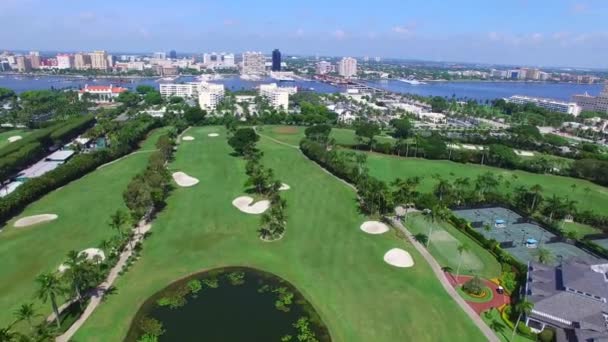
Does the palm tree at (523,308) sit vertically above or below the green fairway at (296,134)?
below

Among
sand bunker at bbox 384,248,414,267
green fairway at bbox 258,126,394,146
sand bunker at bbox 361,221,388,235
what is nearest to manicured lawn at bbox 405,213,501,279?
sand bunker at bbox 384,248,414,267

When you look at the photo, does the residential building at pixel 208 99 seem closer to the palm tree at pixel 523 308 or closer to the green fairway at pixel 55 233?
the green fairway at pixel 55 233

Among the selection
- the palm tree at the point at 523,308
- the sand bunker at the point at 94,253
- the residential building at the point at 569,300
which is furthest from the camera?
the sand bunker at the point at 94,253

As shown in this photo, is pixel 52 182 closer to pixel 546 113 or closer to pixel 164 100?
pixel 164 100

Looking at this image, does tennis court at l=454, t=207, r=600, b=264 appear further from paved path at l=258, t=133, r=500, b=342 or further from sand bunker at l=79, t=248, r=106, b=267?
sand bunker at l=79, t=248, r=106, b=267

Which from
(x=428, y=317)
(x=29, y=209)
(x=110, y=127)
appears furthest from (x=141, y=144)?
(x=428, y=317)

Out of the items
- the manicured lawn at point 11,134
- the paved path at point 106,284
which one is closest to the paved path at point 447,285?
the paved path at point 106,284

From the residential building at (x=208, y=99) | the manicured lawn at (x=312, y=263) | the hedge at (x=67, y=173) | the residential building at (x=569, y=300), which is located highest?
the residential building at (x=208, y=99)
